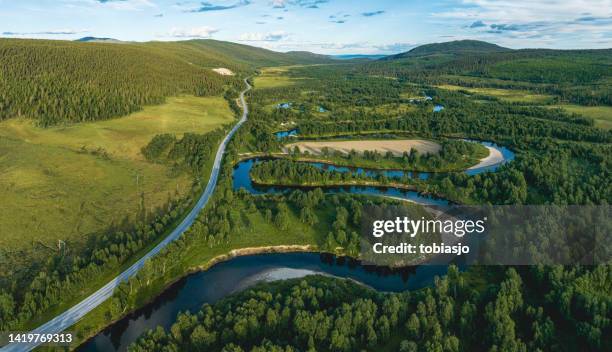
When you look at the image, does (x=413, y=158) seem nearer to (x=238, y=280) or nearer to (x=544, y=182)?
(x=544, y=182)

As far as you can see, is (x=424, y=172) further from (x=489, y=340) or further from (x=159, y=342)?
(x=159, y=342)

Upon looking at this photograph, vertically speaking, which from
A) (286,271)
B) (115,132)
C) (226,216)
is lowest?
(286,271)

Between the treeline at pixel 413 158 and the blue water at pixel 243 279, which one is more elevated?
the treeline at pixel 413 158

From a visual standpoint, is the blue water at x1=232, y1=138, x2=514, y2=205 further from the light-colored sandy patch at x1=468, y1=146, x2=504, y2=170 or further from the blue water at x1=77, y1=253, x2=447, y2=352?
the blue water at x1=77, y1=253, x2=447, y2=352

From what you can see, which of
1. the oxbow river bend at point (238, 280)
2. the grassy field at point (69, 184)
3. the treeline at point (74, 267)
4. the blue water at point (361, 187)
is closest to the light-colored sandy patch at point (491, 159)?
the blue water at point (361, 187)

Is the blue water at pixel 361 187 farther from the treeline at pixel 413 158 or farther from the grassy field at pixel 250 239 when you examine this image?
the grassy field at pixel 250 239

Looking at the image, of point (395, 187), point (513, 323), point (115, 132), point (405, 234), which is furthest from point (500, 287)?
point (115, 132)

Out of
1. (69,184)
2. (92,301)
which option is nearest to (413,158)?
(92,301)
